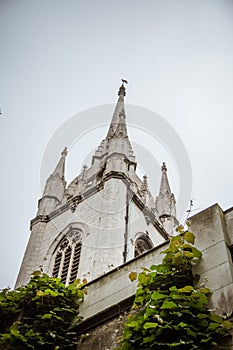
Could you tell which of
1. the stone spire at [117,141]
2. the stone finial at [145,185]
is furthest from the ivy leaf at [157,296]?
the stone finial at [145,185]

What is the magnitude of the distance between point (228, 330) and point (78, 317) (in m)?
3.03

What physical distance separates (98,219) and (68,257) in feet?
7.63

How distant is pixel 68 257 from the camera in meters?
25.9

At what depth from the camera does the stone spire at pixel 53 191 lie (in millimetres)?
31391

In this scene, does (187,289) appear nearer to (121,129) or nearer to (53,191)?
(53,191)

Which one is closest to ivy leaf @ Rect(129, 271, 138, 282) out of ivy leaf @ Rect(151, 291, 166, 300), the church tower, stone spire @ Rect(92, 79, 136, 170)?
ivy leaf @ Rect(151, 291, 166, 300)

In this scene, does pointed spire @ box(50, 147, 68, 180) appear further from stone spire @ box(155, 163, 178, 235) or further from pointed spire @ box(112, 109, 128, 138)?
stone spire @ box(155, 163, 178, 235)

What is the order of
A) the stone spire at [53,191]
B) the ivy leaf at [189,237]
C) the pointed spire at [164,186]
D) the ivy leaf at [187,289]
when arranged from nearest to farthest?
the ivy leaf at [187,289] → the ivy leaf at [189,237] → the stone spire at [53,191] → the pointed spire at [164,186]

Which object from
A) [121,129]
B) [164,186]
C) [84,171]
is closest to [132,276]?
[84,171]

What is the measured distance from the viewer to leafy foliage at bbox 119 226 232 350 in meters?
6.55

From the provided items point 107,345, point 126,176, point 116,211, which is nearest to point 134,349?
point 107,345

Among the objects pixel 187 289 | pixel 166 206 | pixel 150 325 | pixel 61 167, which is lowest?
pixel 150 325

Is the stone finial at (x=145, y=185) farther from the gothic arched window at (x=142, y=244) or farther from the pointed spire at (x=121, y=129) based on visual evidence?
the gothic arched window at (x=142, y=244)

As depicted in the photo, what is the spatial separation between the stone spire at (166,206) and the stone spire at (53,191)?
6.27 m
